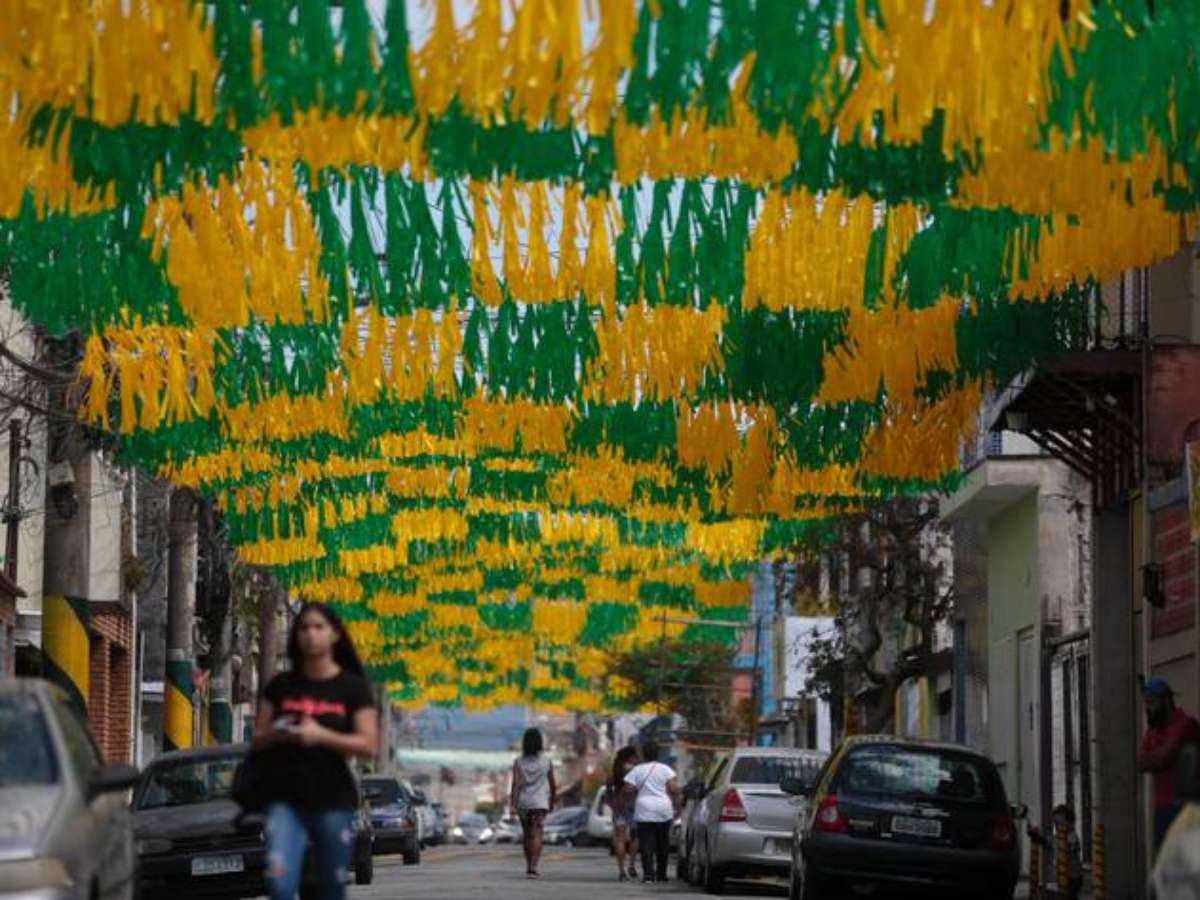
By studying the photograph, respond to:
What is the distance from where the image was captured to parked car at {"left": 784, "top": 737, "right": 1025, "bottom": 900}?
2355 centimetres

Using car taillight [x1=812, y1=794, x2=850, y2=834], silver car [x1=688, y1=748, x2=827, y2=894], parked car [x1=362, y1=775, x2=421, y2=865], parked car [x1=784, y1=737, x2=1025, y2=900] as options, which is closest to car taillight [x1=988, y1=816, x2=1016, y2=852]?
parked car [x1=784, y1=737, x2=1025, y2=900]

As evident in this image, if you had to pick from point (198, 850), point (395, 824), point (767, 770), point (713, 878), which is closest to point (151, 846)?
point (198, 850)

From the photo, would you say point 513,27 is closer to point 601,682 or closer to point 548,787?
point 548,787

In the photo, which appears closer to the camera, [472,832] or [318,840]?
[318,840]

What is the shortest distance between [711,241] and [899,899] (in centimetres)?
952

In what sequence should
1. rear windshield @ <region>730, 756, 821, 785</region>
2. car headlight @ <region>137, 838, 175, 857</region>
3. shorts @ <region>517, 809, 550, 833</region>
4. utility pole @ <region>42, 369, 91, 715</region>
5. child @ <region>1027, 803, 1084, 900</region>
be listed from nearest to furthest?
car headlight @ <region>137, 838, 175, 857</region>
child @ <region>1027, 803, 1084, 900</region>
utility pole @ <region>42, 369, 91, 715</region>
rear windshield @ <region>730, 756, 821, 785</region>
shorts @ <region>517, 809, 550, 833</region>

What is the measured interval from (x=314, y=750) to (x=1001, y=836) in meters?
12.3

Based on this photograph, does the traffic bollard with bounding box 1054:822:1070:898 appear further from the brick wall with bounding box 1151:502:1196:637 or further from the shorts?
the shorts

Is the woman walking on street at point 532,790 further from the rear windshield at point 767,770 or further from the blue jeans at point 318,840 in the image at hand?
the blue jeans at point 318,840

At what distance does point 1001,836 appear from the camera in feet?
78.2

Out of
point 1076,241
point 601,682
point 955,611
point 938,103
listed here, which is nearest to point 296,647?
point 938,103

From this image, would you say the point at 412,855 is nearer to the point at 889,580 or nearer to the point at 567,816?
the point at 889,580

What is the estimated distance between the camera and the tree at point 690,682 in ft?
290

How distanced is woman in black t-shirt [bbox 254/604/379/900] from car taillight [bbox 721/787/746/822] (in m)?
17.9
